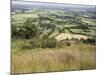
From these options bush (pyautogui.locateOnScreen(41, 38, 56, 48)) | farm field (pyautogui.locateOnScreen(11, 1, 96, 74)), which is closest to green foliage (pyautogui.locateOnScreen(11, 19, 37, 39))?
farm field (pyautogui.locateOnScreen(11, 1, 96, 74))

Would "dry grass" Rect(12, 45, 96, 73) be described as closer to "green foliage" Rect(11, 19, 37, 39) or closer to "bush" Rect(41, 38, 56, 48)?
"bush" Rect(41, 38, 56, 48)

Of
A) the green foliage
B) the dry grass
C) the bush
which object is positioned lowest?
the dry grass

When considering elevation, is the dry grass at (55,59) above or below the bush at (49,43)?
below

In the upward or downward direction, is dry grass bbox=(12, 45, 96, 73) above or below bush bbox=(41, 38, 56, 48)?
below

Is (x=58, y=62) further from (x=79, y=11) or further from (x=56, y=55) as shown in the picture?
(x=79, y=11)

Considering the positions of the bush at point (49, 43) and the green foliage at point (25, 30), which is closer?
the green foliage at point (25, 30)

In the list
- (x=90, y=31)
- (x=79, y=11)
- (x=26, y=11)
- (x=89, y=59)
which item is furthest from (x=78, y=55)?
(x=26, y=11)

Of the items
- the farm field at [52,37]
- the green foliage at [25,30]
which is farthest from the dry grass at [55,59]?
the green foliage at [25,30]

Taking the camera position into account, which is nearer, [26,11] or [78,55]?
[26,11]

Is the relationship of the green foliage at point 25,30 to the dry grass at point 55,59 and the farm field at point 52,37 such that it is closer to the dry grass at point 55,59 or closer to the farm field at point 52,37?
the farm field at point 52,37
